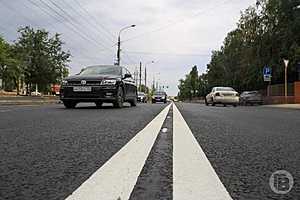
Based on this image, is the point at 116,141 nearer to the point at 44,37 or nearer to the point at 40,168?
the point at 40,168

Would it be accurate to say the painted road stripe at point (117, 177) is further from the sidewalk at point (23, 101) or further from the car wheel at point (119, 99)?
the sidewalk at point (23, 101)

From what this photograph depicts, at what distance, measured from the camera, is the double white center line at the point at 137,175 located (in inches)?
106

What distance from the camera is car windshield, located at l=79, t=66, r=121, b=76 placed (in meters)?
15.4

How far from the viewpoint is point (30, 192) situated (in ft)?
9.37

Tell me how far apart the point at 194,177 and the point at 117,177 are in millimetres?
573

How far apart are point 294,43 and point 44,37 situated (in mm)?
38746

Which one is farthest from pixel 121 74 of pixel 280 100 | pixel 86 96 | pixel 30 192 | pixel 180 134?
pixel 280 100

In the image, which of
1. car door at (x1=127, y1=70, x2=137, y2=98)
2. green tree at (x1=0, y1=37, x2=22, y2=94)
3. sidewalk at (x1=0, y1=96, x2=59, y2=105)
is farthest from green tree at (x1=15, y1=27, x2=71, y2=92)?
car door at (x1=127, y1=70, x2=137, y2=98)

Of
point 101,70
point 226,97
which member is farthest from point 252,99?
point 101,70

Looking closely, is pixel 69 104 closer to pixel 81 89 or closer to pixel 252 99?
pixel 81 89

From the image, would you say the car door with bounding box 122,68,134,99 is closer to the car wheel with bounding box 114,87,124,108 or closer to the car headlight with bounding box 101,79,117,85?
the car wheel with bounding box 114,87,124,108

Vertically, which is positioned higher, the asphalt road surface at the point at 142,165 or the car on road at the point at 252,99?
the car on road at the point at 252,99

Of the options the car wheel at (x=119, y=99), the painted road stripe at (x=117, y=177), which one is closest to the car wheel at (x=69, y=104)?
the car wheel at (x=119, y=99)

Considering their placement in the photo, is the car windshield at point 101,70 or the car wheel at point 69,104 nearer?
the car wheel at point 69,104
